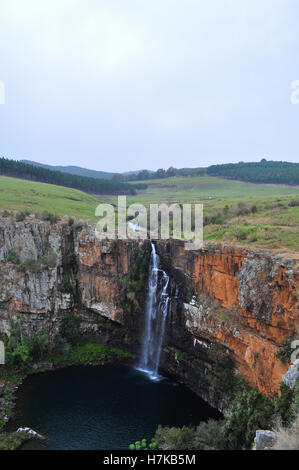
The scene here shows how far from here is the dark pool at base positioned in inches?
905

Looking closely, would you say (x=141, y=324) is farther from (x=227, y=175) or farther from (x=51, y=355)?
(x=227, y=175)

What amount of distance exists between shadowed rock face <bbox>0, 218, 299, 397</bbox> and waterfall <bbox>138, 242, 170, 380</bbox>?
2.49 ft

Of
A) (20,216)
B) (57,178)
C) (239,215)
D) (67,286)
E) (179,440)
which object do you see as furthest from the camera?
(57,178)

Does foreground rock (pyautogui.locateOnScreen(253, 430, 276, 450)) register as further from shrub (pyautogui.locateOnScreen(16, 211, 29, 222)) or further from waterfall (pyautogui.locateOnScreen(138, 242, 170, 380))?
shrub (pyautogui.locateOnScreen(16, 211, 29, 222))

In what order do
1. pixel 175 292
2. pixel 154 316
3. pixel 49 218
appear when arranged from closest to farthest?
pixel 175 292, pixel 154 316, pixel 49 218

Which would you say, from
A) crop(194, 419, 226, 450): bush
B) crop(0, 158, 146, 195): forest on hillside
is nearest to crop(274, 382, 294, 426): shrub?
crop(194, 419, 226, 450): bush

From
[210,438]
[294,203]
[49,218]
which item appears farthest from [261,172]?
[210,438]

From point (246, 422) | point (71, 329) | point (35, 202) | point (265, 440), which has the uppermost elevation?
point (35, 202)

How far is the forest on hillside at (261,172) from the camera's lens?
9200 centimetres

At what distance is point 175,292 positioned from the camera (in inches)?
1185

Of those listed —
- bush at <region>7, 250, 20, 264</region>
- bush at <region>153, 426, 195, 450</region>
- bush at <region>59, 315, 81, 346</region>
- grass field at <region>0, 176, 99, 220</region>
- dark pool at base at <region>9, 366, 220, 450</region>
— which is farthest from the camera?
grass field at <region>0, 176, 99, 220</region>

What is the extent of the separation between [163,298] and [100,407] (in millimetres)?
10843

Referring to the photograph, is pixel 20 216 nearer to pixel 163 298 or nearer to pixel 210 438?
pixel 163 298
